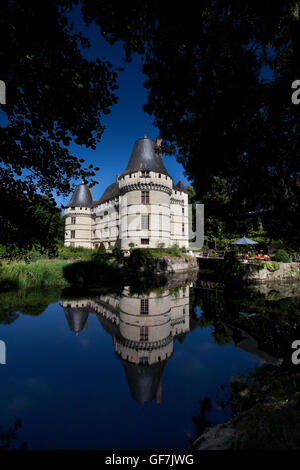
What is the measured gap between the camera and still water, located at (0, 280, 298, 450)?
9.25 ft

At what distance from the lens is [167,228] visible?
81.0 ft

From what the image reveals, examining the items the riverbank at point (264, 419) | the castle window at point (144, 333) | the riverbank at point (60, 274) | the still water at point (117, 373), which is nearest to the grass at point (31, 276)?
the riverbank at point (60, 274)

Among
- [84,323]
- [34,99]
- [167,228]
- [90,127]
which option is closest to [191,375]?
[84,323]

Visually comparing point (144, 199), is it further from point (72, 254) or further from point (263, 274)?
point (263, 274)

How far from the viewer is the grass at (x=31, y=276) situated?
11.0 meters

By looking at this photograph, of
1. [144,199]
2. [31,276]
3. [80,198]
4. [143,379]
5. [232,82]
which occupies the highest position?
[80,198]

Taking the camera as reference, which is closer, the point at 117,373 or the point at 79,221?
the point at 117,373

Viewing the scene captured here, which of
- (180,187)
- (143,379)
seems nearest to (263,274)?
(143,379)

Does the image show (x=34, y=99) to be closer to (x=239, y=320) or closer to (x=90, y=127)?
(x=90, y=127)

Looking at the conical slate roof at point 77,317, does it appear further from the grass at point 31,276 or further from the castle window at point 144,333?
the grass at point 31,276

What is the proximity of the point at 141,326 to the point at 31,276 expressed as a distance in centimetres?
819

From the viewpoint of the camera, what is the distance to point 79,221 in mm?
34500

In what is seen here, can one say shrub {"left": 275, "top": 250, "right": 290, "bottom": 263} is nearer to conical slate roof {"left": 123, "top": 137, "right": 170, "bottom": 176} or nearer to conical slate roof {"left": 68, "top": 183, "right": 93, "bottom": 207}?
conical slate roof {"left": 123, "top": 137, "right": 170, "bottom": 176}

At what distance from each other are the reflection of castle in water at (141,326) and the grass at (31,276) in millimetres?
3722
